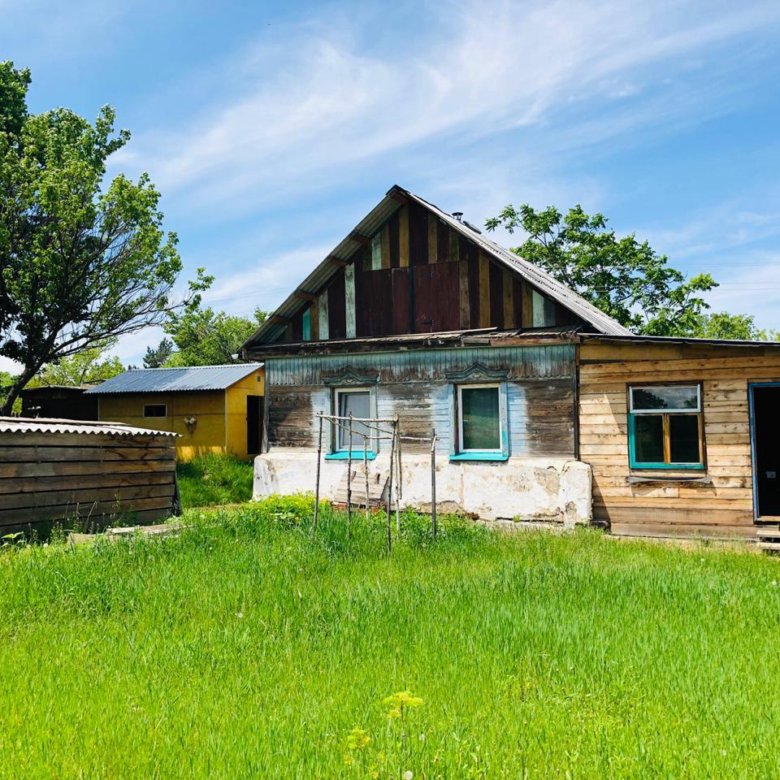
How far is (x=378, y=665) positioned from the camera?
5430 millimetres

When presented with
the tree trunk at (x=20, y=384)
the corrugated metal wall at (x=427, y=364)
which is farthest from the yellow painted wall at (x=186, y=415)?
the corrugated metal wall at (x=427, y=364)

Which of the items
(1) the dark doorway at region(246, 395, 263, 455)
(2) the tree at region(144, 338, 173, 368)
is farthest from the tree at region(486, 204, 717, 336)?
(2) the tree at region(144, 338, 173, 368)

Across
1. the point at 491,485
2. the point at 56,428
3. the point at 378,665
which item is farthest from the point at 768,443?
the point at 56,428

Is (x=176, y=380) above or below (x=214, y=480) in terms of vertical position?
above

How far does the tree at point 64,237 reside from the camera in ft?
67.2

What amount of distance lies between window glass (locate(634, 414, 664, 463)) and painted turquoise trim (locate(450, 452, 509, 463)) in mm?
2517

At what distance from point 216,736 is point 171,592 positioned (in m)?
3.39

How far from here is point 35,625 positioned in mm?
6434

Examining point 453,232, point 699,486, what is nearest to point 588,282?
point 453,232

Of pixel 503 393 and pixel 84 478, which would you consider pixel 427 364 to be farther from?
pixel 84 478

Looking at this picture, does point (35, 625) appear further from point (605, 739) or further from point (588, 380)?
point (588, 380)

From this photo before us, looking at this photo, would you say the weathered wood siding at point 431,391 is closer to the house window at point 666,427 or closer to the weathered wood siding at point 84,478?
the house window at point 666,427

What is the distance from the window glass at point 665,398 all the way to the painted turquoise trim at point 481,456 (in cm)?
269

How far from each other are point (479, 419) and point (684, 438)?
13.0ft
